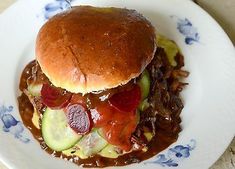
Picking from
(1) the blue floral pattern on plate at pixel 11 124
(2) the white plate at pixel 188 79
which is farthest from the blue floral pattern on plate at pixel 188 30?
(1) the blue floral pattern on plate at pixel 11 124

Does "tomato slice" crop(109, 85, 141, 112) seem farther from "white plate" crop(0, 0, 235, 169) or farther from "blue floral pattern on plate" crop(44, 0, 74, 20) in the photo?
"blue floral pattern on plate" crop(44, 0, 74, 20)

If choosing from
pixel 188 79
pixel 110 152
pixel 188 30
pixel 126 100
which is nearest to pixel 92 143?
pixel 110 152

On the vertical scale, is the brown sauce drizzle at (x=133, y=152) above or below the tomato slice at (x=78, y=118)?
Result: below

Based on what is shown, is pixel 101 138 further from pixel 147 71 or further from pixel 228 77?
pixel 228 77

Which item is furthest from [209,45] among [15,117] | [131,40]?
[15,117]

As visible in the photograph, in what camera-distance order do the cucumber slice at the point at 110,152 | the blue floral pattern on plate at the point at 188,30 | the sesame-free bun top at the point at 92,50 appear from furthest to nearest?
the blue floral pattern on plate at the point at 188,30, the cucumber slice at the point at 110,152, the sesame-free bun top at the point at 92,50

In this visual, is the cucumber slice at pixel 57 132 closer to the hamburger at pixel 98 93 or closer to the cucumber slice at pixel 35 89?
the hamburger at pixel 98 93

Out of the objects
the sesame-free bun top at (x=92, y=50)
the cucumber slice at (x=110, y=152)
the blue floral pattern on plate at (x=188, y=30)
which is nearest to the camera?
the sesame-free bun top at (x=92, y=50)
